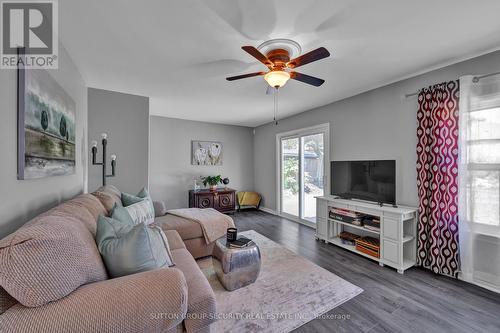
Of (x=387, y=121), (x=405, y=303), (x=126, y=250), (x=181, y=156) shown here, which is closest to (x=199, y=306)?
(x=126, y=250)

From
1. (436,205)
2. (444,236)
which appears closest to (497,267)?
(444,236)

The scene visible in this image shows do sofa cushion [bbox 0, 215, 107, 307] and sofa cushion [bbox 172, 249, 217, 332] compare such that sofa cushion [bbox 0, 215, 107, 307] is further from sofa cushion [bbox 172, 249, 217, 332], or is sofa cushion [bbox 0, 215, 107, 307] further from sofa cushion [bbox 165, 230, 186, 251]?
sofa cushion [bbox 165, 230, 186, 251]

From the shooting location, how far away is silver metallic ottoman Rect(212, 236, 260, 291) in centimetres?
203

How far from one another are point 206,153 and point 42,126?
155 inches

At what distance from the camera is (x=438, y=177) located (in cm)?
241

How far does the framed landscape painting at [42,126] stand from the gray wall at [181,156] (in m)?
2.86

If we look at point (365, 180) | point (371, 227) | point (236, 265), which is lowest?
point (236, 265)

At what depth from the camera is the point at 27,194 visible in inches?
53.2

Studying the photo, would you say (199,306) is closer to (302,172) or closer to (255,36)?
(255,36)

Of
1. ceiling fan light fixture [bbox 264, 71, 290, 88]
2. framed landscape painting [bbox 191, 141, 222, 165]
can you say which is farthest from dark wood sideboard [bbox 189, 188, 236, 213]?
ceiling fan light fixture [bbox 264, 71, 290, 88]

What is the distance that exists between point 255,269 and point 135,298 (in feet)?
4.61

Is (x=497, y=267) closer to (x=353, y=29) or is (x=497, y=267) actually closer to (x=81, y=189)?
(x=353, y=29)

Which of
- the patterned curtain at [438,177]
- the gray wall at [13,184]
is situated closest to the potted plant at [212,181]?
the gray wall at [13,184]

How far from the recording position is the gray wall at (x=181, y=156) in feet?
16.0
